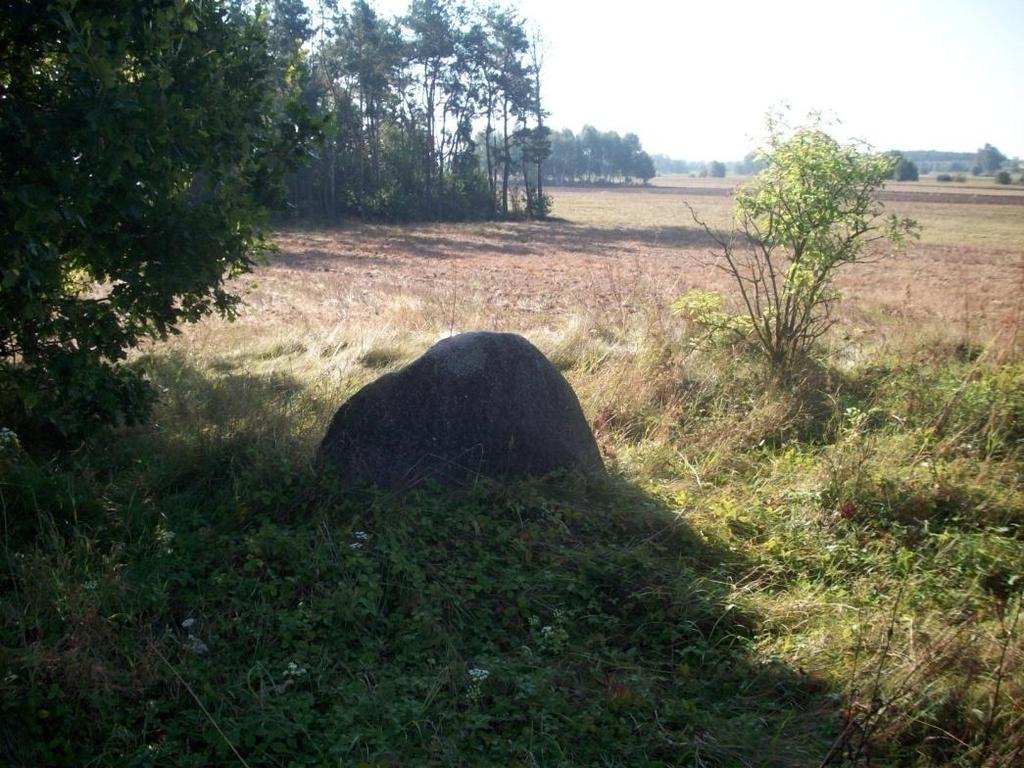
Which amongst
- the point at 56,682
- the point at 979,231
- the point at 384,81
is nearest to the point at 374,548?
the point at 56,682

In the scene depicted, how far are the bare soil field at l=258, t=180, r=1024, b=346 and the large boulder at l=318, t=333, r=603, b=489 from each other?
4.86ft

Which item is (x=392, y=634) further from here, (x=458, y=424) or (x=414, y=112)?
(x=414, y=112)

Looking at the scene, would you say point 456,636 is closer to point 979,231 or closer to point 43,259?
point 43,259

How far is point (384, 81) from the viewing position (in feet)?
157

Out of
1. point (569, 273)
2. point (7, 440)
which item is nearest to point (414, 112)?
point (569, 273)

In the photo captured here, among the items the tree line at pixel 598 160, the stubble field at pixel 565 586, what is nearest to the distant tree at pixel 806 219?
the stubble field at pixel 565 586

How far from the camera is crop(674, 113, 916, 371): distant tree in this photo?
326 inches

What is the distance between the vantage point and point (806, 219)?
847 cm

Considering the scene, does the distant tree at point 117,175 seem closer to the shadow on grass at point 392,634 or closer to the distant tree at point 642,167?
the shadow on grass at point 392,634

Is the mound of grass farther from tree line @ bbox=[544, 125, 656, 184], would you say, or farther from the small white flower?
tree line @ bbox=[544, 125, 656, 184]

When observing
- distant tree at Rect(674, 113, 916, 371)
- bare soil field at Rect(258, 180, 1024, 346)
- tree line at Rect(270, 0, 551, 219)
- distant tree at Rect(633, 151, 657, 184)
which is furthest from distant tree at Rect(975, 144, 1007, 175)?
distant tree at Rect(633, 151, 657, 184)

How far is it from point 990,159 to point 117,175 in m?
58.7

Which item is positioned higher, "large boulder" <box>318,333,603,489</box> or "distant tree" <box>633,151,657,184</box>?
"distant tree" <box>633,151,657,184</box>

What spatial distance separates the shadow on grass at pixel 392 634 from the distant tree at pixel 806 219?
12.5 feet
